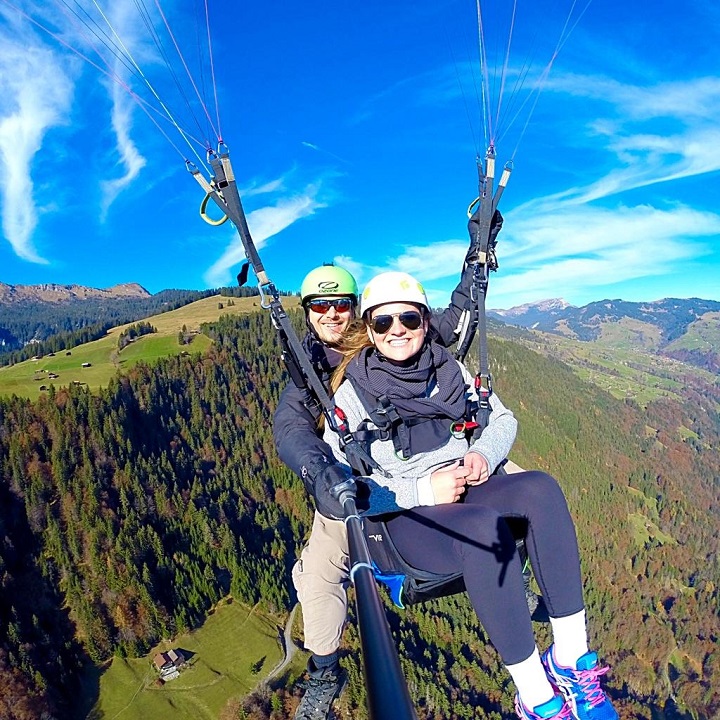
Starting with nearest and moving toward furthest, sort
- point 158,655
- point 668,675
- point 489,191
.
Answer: point 489,191 → point 158,655 → point 668,675

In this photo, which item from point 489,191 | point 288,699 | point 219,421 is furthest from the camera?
point 219,421

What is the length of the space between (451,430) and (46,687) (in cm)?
8060

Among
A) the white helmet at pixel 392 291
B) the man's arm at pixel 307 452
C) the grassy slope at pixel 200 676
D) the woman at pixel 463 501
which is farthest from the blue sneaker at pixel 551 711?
the grassy slope at pixel 200 676

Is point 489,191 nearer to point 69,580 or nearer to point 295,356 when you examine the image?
point 295,356

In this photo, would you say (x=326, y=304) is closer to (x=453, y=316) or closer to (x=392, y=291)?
(x=453, y=316)

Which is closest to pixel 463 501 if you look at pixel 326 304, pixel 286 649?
pixel 326 304

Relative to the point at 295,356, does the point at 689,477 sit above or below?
below

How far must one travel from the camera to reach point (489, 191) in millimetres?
5273

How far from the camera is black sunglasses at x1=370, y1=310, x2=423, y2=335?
4160 millimetres

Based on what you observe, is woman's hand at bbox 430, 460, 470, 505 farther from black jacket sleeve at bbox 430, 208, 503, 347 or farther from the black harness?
black jacket sleeve at bbox 430, 208, 503, 347

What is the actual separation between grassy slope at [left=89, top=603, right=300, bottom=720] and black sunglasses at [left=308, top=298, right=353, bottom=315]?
214 ft

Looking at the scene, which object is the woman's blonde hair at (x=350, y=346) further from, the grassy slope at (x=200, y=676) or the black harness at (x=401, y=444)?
the grassy slope at (x=200, y=676)

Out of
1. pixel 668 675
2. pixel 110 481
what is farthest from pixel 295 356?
pixel 668 675

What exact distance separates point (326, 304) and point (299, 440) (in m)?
2.24
